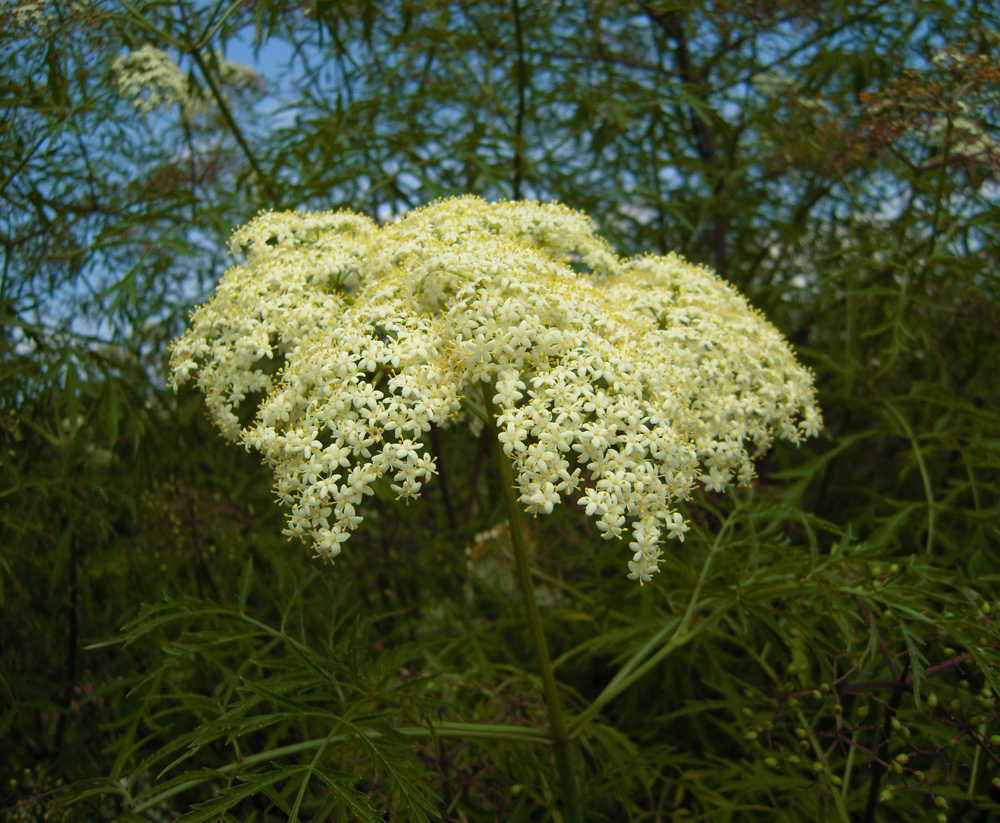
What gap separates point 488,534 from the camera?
3273 millimetres

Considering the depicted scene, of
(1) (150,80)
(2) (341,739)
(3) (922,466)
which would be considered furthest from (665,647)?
(1) (150,80)

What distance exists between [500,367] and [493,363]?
3cm

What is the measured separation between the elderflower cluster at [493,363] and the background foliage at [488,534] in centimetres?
40

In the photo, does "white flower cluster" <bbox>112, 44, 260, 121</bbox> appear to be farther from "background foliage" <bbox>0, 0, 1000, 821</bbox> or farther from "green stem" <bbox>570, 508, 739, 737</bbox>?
"green stem" <bbox>570, 508, 739, 737</bbox>

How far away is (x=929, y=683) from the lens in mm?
2109

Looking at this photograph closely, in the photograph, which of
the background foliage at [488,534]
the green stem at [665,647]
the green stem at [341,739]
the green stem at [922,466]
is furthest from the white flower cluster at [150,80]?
the green stem at [922,466]

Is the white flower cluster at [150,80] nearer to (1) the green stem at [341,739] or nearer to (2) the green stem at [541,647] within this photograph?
(2) the green stem at [541,647]

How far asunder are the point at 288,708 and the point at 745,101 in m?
3.24

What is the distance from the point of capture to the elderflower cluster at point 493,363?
1.64 m

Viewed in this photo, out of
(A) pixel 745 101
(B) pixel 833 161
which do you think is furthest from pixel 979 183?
A: (A) pixel 745 101

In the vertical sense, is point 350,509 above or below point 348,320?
below

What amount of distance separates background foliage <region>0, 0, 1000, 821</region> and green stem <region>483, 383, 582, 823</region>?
0.33ft

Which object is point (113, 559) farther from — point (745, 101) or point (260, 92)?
point (745, 101)

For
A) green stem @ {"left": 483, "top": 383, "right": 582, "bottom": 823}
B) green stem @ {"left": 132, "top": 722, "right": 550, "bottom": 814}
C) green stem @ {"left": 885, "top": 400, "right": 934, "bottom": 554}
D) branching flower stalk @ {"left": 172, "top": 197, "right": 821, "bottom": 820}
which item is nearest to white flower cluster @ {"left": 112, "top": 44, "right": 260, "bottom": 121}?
branching flower stalk @ {"left": 172, "top": 197, "right": 821, "bottom": 820}
